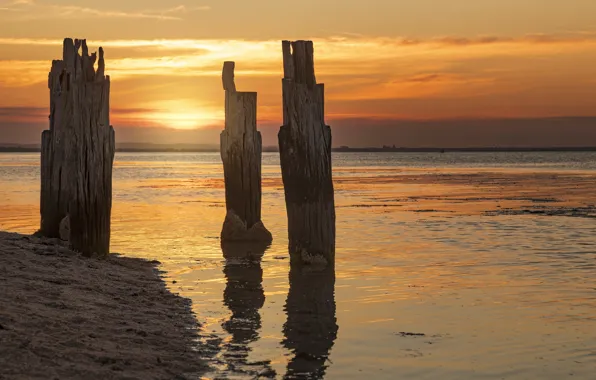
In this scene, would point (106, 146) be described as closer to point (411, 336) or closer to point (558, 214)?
point (411, 336)

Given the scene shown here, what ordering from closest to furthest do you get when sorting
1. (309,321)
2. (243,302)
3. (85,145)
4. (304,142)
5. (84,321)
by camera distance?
(84,321) < (309,321) < (243,302) < (85,145) < (304,142)

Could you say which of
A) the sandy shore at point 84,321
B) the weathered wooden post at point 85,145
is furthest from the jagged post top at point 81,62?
the sandy shore at point 84,321

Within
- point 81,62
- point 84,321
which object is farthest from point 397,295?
point 81,62

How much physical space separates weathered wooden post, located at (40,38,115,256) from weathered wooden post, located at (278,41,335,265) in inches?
101

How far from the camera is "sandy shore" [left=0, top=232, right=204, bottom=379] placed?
21.5ft

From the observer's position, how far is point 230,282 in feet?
39.9

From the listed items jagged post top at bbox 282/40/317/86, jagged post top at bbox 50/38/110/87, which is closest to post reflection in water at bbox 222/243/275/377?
jagged post top at bbox 282/40/317/86

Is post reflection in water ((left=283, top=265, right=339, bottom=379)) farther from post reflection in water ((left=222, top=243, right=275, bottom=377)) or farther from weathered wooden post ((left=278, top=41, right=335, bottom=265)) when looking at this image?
weathered wooden post ((left=278, top=41, right=335, bottom=265))

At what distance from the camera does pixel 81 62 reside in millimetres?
12156

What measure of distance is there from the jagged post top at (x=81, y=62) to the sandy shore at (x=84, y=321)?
8.16ft

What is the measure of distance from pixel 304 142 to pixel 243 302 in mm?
2863

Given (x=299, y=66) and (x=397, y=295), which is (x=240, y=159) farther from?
(x=397, y=295)

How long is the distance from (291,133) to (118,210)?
14.1 m

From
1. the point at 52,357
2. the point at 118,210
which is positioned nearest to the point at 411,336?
the point at 52,357
